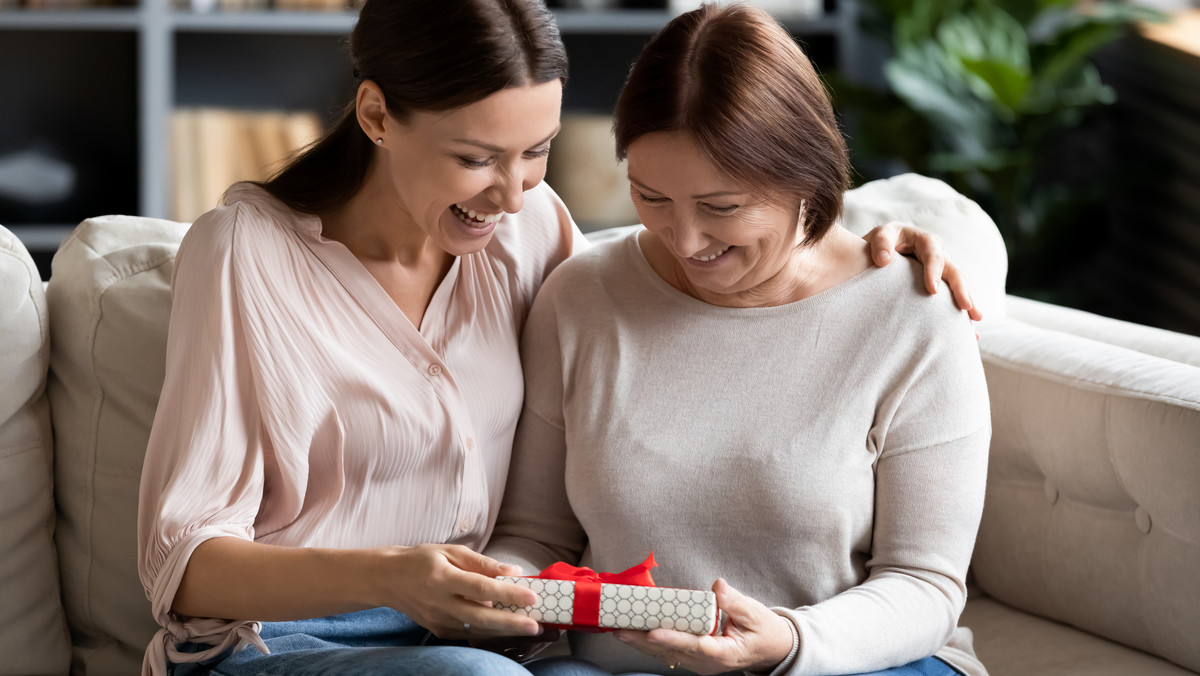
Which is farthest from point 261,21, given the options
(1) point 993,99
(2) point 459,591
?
(2) point 459,591

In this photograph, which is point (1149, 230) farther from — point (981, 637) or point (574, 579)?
point (574, 579)

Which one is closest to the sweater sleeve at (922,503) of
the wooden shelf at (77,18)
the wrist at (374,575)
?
the wrist at (374,575)

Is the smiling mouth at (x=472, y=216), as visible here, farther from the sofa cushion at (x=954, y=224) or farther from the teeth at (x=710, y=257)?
the sofa cushion at (x=954, y=224)

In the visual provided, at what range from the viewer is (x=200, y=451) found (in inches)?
46.6

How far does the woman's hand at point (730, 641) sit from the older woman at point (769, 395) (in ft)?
0.04

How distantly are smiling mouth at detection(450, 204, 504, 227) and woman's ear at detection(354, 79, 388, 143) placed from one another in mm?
118

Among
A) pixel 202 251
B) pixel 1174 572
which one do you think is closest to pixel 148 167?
pixel 202 251

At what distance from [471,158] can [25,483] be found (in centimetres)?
73

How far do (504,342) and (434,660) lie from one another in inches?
18.2

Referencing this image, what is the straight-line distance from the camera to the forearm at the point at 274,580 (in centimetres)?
114

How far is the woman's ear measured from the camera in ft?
4.12

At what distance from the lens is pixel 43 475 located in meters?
1.46

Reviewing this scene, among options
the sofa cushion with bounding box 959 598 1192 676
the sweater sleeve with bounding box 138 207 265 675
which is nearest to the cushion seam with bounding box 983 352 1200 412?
the sofa cushion with bounding box 959 598 1192 676

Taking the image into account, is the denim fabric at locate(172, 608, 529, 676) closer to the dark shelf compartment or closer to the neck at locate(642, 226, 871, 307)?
the neck at locate(642, 226, 871, 307)
